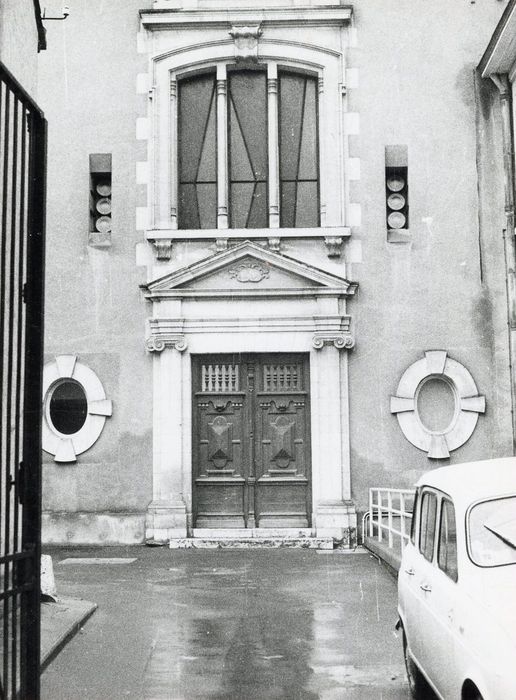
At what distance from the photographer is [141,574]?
38.1 ft

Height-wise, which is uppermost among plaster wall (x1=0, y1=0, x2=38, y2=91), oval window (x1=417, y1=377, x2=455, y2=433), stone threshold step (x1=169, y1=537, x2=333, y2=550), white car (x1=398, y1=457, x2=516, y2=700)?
plaster wall (x1=0, y1=0, x2=38, y2=91)

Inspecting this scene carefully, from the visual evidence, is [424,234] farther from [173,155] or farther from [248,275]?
[173,155]

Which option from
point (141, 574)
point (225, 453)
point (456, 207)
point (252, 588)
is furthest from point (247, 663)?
point (456, 207)

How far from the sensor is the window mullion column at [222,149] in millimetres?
14688

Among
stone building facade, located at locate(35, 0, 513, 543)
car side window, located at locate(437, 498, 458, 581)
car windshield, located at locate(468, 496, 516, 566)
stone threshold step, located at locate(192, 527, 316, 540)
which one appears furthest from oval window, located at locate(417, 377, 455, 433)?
car windshield, located at locate(468, 496, 516, 566)

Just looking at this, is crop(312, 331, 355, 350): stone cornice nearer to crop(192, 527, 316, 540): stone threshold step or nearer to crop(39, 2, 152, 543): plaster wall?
crop(39, 2, 152, 543): plaster wall

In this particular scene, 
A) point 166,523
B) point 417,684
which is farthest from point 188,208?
point 417,684

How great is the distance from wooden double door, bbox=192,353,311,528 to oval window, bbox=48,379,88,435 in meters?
1.88

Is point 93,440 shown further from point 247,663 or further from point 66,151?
point 247,663

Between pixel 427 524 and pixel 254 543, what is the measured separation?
8.09 m

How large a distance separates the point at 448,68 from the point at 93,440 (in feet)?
28.4

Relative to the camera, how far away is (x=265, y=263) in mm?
14531

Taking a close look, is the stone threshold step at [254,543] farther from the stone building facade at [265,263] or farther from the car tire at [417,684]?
the car tire at [417,684]

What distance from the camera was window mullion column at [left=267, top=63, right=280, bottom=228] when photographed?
1472cm
